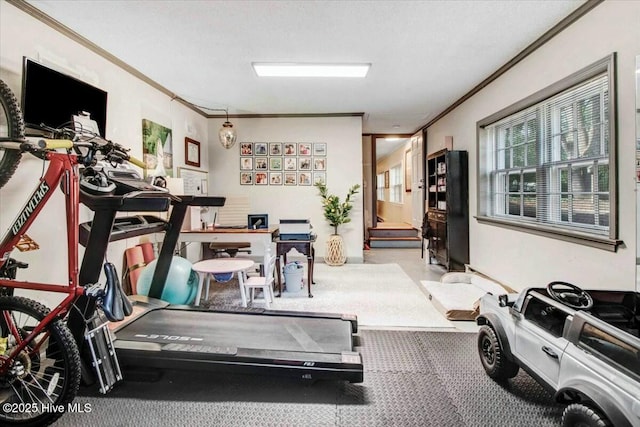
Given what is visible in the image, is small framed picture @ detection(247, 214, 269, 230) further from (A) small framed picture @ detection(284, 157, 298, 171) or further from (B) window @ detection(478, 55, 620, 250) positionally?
(B) window @ detection(478, 55, 620, 250)

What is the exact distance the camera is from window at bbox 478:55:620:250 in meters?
2.56

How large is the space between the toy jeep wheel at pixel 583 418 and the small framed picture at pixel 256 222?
139 inches

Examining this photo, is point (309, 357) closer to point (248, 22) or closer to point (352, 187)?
point (248, 22)

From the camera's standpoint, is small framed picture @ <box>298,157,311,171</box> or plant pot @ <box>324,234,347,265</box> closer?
plant pot @ <box>324,234,347,265</box>

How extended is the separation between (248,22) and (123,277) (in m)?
2.94

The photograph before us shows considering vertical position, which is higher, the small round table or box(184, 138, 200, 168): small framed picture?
box(184, 138, 200, 168): small framed picture

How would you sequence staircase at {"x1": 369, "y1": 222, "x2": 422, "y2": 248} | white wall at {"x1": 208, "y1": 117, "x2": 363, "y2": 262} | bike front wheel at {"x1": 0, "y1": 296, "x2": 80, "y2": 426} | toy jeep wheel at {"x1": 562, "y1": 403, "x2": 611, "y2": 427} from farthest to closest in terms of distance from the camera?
1. staircase at {"x1": 369, "y1": 222, "x2": 422, "y2": 248}
2. white wall at {"x1": 208, "y1": 117, "x2": 363, "y2": 262}
3. bike front wheel at {"x1": 0, "y1": 296, "x2": 80, "y2": 426}
4. toy jeep wheel at {"x1": 562, "y1": 403, "x2": 611, "y2": 427}

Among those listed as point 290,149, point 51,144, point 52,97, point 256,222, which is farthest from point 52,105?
point 290,149

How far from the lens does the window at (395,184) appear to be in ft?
34.1

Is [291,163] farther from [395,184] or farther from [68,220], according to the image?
[395,184]

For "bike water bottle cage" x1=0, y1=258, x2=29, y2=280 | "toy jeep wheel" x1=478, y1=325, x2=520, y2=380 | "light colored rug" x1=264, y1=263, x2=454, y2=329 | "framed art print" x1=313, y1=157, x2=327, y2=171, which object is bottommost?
"light colored rug" x1=264, y1=263, x2=454, y2=329

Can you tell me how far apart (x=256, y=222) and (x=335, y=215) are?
186 cm

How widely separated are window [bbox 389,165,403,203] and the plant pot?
16.4 feet

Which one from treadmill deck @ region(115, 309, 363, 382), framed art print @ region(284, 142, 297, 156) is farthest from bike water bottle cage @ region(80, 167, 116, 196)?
framed art print @ region(284, 142, 297, 156)
